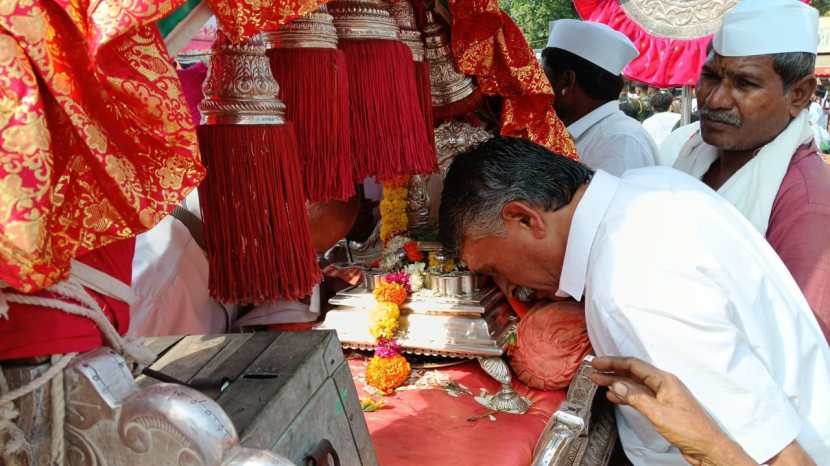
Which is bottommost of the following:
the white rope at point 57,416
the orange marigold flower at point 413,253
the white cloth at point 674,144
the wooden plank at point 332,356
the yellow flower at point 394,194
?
the white cloth at point 674,144

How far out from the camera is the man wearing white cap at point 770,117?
6.56ft

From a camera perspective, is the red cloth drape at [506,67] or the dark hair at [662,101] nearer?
the red cloth drape at [506,67]

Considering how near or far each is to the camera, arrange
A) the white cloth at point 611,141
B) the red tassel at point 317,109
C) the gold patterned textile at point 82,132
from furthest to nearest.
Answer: the white cloth at point 611,141 → the red tassel at point 317,109 → the gold patterned textile at point 82,132

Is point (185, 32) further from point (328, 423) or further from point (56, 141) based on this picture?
point (328, 423)

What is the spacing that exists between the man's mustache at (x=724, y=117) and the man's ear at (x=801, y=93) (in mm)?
178

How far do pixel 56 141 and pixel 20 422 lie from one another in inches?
13.1

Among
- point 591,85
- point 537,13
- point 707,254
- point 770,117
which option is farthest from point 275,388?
point 537,13

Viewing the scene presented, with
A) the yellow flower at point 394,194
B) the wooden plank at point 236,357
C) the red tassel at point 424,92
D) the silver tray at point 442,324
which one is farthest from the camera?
the yellow flower at point 394,194

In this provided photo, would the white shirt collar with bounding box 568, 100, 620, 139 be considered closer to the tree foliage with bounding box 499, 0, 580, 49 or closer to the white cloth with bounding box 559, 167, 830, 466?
the white cloth with bounding box 559, 167, 830, 466

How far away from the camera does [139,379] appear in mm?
821

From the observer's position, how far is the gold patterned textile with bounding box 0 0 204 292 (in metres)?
0.59

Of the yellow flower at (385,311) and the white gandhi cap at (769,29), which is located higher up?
the white gandhi cap at (769,29)

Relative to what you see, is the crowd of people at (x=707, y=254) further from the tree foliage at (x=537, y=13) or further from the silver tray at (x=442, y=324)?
the tree foliage at (x=537, y=13)

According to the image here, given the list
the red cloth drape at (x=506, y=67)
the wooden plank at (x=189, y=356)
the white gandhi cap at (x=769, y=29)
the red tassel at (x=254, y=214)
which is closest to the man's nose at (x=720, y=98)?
the white gandhi cap at (x=769, y=29)
